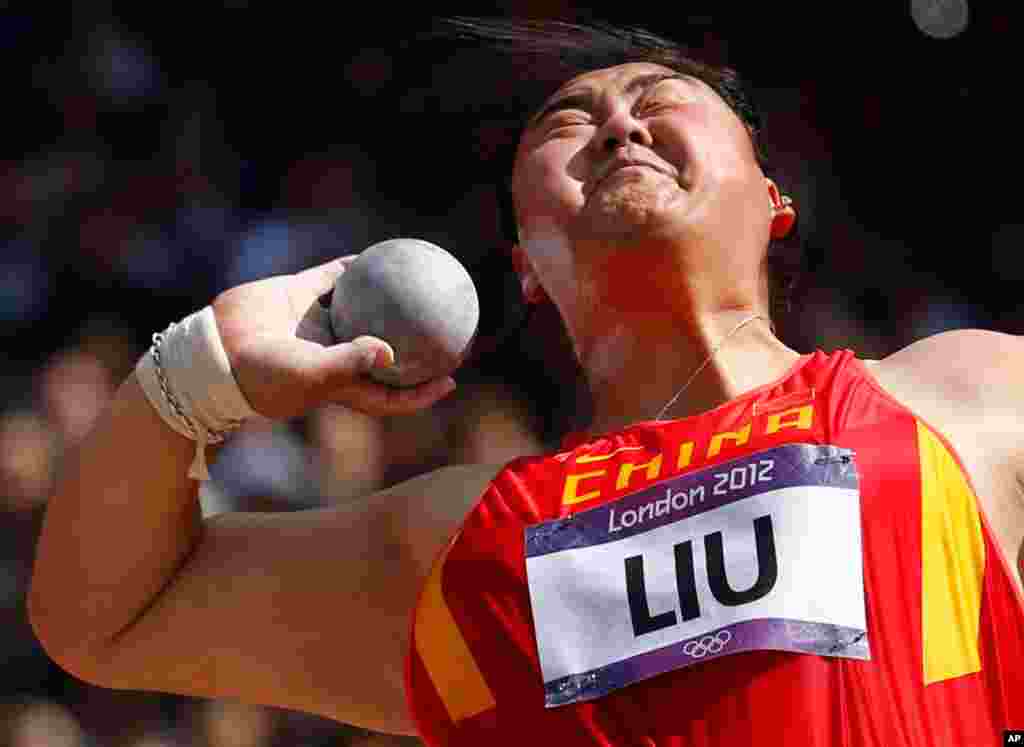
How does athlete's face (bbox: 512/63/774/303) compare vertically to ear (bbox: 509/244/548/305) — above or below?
above

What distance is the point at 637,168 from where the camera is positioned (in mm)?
2676

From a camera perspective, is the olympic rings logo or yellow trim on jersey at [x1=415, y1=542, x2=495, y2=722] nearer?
the olympic rings logo

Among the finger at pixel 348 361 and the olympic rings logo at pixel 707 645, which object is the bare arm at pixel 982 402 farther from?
the finger at pixel 348 361

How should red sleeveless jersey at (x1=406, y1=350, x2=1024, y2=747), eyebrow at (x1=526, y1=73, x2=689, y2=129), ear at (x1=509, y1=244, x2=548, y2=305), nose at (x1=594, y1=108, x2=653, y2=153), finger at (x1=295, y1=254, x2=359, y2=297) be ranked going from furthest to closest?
ear at (x1=509, y1=244, x2=548, y2=305) < eyebrow at (x1=526, y1=73, x2=689, y2=129) < nose at (x1=594, y1=108, x2=653, y2=153) < finger at (x1=295, y1=254, x2=359, y2=297) < red sleeveless jersey at (x1=406, y1=350, x2=1024, y2=747)

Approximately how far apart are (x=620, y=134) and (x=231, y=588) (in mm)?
950

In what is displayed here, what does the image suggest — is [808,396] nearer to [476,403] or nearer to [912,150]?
[476,403]

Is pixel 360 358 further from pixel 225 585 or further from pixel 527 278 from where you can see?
pixel 527 278

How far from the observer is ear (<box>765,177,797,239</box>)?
309 centimetres

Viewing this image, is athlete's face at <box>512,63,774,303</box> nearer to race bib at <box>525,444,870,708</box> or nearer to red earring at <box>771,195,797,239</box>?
red earring at <box>771,195,797,239</box>

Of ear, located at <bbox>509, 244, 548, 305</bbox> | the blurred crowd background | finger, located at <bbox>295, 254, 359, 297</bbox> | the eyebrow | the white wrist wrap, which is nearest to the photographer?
the white wrist wrap

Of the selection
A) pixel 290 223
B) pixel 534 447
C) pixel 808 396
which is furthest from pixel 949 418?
pixel 290 223

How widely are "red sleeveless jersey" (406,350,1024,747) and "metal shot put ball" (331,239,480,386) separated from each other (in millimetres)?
258

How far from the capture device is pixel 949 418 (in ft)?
7.75

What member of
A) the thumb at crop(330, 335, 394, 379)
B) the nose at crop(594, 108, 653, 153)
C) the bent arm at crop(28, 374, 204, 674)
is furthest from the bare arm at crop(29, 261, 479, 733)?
Answer: the nose at crop(594, 108, 653, 153)
